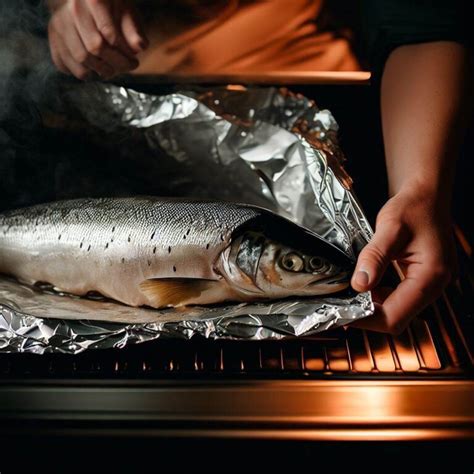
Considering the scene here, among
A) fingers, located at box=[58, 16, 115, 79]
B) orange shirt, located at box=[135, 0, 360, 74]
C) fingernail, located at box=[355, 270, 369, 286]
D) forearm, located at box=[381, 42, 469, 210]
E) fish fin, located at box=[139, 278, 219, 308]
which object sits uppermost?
fingers, located at box=[58, 16, 115, 79]

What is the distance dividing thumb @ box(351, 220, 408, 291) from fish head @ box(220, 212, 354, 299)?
0.06 meters

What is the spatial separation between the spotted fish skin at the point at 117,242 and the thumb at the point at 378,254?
0.21m

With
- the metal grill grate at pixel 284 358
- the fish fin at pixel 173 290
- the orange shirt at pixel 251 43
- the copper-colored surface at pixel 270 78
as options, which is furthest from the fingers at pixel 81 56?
the metal grill grate at pixel 284 358

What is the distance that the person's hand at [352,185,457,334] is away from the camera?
784 millimetres

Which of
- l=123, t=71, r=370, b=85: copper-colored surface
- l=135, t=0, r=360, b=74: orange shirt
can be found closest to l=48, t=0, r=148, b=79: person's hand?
l=123, t=71, r=370, b=85: copper-colored surface

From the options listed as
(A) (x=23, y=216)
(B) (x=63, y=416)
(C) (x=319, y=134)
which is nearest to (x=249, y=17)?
(C) (x=319, y=134)

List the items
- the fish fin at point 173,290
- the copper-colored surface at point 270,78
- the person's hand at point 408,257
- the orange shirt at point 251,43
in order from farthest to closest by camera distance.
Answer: the orange shirt at point 251,43
the copper-colored surface at point 270,78
the fish fin at point 173,290
the person's hand at point 408,257

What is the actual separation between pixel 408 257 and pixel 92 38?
739 mm

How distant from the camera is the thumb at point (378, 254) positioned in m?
0.77

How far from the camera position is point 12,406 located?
71 cm

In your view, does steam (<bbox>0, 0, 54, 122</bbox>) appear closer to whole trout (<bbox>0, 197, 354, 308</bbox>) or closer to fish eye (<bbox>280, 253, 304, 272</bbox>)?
whole trout (<bbox>0, 197, 354, 308</bbox>)

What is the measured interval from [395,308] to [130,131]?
0.72 meters

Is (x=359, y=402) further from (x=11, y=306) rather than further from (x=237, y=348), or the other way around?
(x=11, y=306)

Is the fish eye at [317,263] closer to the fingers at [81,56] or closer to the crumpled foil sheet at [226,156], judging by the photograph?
the crumpled foil sheet at [226,156]
